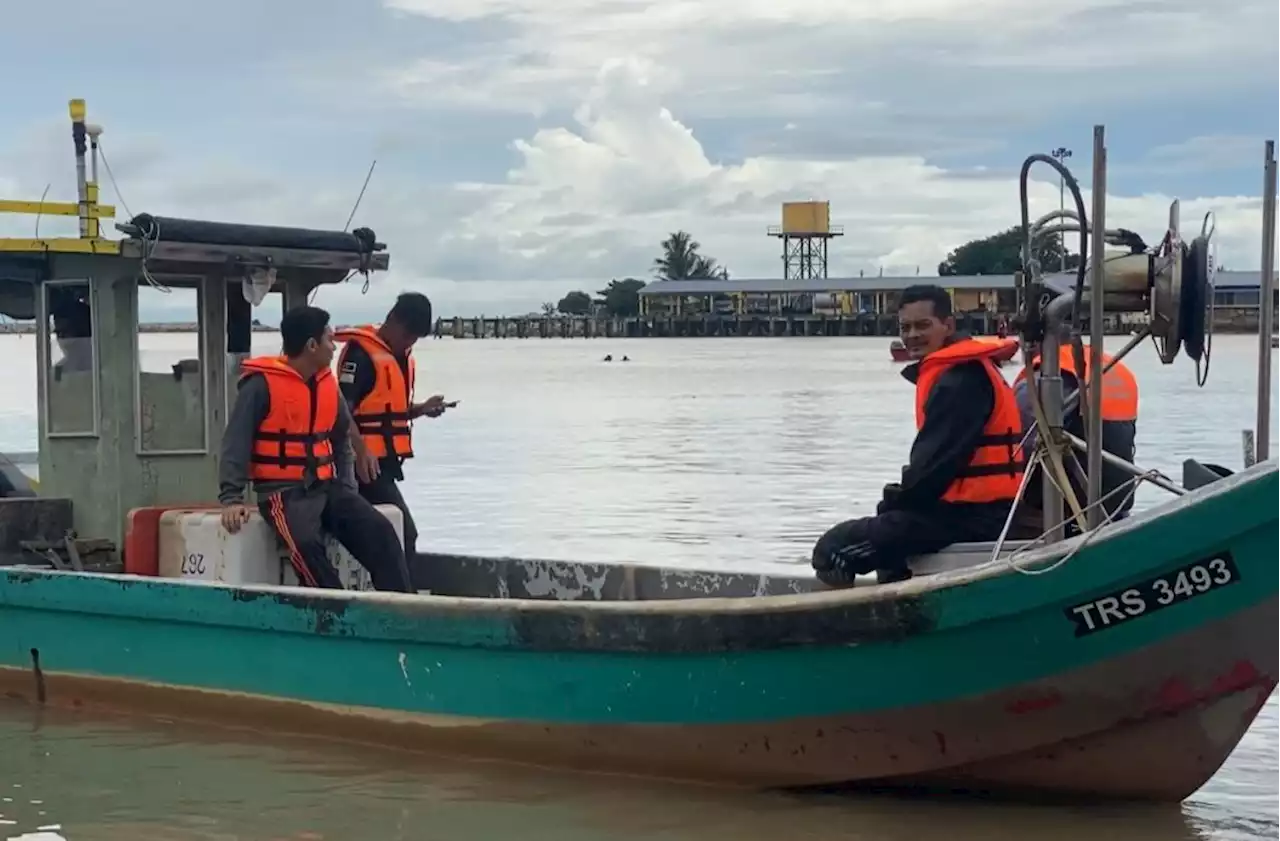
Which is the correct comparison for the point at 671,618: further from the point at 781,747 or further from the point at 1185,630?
the point at 1185,630

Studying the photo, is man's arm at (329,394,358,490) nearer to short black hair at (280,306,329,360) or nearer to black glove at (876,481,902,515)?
short black hair at (280,306,329,360)

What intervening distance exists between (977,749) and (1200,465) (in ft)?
4.90

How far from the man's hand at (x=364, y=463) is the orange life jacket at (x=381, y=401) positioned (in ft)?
0.46

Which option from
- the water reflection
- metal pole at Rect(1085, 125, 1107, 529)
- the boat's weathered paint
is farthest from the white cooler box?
metal pole at Rect(1085, 125, 1107, 529)

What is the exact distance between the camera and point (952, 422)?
654 centimetres

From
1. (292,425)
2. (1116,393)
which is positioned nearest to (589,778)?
(292,425)

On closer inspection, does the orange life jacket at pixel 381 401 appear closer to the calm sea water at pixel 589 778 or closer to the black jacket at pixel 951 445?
the calm sea water at pixel 589 778

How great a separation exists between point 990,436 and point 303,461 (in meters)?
3.20

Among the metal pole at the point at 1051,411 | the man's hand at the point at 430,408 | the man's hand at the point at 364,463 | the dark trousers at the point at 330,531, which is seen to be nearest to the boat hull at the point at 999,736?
the metal pole at the point at 1051,411

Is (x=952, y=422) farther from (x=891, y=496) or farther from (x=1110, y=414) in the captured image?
(x=1110, y=414)

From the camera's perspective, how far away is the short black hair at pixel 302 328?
7.95m

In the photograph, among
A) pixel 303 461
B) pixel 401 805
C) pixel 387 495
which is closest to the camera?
pixel 401 805

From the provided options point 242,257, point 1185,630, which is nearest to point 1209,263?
point 1185,630

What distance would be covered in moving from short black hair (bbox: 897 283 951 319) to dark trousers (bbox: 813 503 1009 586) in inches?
30.0
